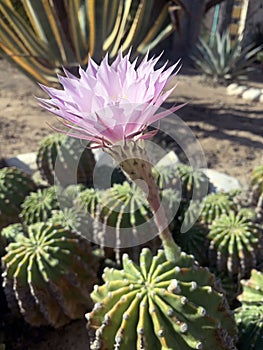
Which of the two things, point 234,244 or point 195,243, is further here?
point 195,243

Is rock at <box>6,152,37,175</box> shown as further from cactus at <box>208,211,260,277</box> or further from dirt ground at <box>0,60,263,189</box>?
cactus at <box>208,211,260,277</box>

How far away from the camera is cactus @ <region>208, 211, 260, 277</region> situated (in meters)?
1.99

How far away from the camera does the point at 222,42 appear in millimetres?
6547

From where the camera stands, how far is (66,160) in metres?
2.60

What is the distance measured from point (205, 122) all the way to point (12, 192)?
3.21 meters

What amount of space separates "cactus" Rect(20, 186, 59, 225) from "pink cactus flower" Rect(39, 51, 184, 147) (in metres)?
1.44

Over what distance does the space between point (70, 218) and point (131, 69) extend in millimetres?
1332

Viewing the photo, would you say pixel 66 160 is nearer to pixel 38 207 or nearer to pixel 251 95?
pixel 38 207

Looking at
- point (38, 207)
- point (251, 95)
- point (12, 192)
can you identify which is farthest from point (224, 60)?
point (38, 207)

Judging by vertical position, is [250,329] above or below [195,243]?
below

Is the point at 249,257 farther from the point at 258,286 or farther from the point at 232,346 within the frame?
the point at 232,346

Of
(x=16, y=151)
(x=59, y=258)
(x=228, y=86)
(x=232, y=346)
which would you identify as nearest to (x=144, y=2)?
(x=16, y=151)

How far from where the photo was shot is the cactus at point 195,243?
2.13m

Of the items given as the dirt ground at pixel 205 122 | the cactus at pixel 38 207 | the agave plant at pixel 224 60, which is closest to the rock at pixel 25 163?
the dirt ground at pixel 205 122
